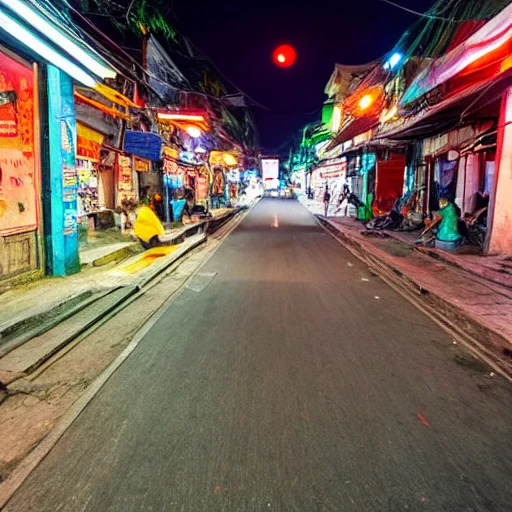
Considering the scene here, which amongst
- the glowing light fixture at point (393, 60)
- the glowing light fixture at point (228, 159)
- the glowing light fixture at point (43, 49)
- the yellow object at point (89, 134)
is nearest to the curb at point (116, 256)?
the yellow object at point (89, 134)

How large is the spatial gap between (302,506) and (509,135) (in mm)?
10820

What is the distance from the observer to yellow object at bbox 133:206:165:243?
12.0 metres

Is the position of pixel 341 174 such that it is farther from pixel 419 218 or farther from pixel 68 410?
pixel 68 410

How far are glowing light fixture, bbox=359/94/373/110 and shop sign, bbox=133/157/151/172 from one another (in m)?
14.0

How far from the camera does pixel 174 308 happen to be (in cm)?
651

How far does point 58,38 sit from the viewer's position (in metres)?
6.86

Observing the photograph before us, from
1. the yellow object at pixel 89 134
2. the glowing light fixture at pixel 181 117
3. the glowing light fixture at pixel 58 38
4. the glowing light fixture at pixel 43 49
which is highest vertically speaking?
the glowing light fixture at pixel 181 117

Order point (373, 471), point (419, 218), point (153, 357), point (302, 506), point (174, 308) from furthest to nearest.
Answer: point (419, 218)
point (174, 308)
point (153, 357)
point (373, 471)
point (302, 506)

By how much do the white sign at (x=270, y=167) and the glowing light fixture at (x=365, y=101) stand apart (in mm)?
54669

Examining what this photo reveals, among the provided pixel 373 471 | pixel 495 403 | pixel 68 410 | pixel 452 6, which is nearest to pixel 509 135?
pixel 452 6

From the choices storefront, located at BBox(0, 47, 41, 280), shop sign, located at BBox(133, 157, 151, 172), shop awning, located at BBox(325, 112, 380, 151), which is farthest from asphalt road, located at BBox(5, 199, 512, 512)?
shop awning, located at BBox(325, 112, 380, 151)

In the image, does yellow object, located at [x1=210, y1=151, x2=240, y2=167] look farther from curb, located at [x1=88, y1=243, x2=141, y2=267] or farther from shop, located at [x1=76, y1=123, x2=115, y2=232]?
curb, located at [x1=88, y1=243, x2=141, y2=267]

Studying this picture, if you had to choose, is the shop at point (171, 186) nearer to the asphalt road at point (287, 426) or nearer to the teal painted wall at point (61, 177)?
the teal painted wall at point (61, 177)

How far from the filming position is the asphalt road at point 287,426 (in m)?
2.48
